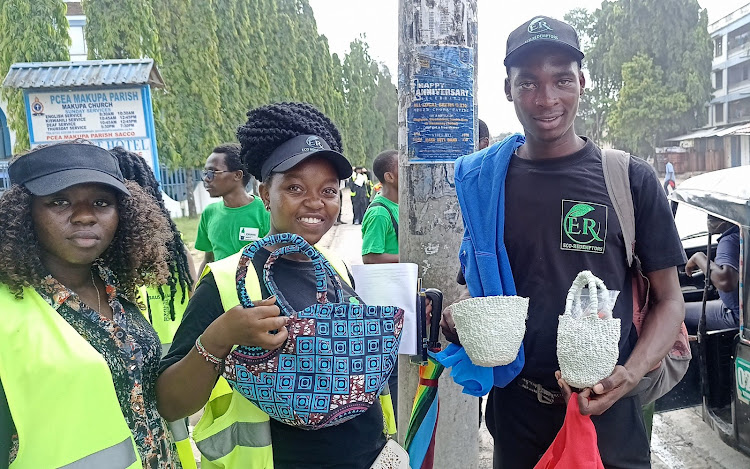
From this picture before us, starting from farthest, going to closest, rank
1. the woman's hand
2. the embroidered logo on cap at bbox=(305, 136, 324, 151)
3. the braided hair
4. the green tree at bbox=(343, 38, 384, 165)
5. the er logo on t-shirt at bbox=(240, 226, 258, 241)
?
the green tree at bbox=(343, 38, 384, 165) < the er logo on t-shirt at bbox=(240, 226, 258, 241) < the braided hair < the embroidered logo on cap at bbox=(305, 136, 324, 151) < the woman's hand

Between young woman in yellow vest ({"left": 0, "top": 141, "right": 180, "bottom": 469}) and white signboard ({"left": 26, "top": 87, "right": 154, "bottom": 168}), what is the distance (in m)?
6.91

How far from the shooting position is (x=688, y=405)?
420cm

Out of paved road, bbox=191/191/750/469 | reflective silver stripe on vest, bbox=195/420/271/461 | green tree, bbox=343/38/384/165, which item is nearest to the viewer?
→ reflective silver stripe on vest, bbox=195/420/271/461

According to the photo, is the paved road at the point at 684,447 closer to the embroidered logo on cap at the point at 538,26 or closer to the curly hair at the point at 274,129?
the curly hair at the point at 274,129

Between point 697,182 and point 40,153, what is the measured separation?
13.9 feet

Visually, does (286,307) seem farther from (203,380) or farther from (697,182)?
(697,182)

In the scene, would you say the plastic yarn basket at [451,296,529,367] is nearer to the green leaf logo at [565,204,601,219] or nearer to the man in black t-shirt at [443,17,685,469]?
the man in black t-shirt at [443,17,685,469]

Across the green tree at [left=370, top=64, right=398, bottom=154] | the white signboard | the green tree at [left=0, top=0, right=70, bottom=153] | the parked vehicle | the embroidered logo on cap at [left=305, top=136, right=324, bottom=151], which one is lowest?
the parked vehicle

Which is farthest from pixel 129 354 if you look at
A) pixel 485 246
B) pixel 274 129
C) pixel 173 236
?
pixel 173 236

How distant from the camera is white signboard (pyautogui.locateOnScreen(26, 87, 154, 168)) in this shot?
7906mm

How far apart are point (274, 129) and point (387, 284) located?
2.13ft

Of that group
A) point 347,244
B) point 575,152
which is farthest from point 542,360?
point 347,244

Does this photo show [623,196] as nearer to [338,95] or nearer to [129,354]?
[129,354]

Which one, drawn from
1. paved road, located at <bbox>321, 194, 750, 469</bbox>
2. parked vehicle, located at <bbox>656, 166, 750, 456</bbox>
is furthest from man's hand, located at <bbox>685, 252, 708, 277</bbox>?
paved road, located at <bbox>321, 194, 750, 469</bbox>
